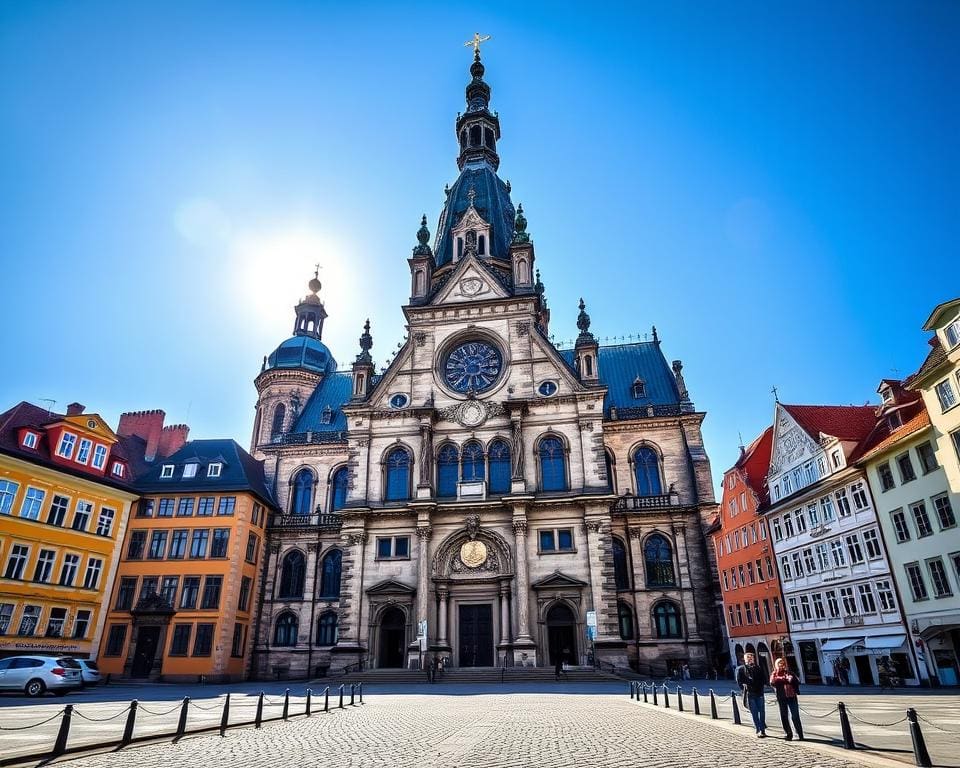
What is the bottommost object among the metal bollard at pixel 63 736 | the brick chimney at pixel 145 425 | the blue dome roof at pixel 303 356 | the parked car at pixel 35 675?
the metal bollard at pixel 63 736

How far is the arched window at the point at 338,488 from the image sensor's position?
47.0m

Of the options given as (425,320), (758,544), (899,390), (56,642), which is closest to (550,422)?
(425,320)

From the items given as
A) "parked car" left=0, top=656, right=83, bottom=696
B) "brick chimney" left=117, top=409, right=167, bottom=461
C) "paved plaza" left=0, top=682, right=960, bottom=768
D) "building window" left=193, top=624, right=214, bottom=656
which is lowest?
"paved plaza" left=0, top=682, right=960, bottom=768

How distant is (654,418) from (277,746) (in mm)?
36758

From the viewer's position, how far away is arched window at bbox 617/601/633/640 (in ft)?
127

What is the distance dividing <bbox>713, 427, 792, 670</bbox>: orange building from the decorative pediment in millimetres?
10863

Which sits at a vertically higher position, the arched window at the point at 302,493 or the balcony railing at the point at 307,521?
the arched window at the point at 302,493

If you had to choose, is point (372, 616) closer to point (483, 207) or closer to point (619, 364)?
point (619, 364)

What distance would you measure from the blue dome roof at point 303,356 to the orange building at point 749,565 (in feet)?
116

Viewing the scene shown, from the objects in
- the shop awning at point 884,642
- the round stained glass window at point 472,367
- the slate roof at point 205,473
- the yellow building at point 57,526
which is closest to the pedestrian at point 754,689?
the shop awning at point 884,642

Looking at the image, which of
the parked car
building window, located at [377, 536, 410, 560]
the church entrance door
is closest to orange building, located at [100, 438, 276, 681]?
building window, located at [377, 536, 410, 560]

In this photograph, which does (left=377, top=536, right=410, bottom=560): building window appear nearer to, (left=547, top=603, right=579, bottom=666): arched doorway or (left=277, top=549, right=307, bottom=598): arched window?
(left=277, top=549, right=307, bottom=598): arched window

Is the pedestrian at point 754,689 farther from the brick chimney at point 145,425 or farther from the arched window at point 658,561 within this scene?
the brick chimney at point 145,425

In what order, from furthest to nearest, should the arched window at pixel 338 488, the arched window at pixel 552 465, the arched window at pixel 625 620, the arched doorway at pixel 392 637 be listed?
the arched window at pixel 338 488 < the arched window at pixel 552 465 < the arched window at pixel 625 620 < the arched doorway at pixel 392 637
